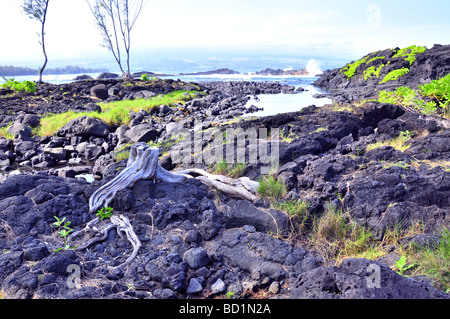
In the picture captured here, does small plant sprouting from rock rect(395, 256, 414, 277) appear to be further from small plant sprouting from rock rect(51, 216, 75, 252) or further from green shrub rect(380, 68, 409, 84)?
green shrub rect(380, 68, 409, 84)

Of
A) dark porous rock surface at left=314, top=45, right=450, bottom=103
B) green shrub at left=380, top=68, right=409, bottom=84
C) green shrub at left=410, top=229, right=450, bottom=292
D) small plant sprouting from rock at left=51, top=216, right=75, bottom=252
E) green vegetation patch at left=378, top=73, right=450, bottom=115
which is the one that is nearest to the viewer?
green shrub at left=410, top=229, right=450, bottom=292

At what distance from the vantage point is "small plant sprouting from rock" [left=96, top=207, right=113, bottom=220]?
4746 millimetres

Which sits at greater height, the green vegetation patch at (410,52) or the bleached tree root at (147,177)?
the green vegetation patch at (410,52)

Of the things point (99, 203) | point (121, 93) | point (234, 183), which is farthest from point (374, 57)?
point (99, 203)

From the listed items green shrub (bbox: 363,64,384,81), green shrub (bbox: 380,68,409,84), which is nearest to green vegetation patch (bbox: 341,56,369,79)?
green shrub (bbox: 363,64,384,81)

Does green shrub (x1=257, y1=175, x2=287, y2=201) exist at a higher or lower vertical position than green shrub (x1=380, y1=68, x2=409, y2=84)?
lower

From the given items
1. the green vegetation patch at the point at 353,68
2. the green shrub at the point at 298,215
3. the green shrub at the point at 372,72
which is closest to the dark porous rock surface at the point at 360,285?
the green shrub at the point at 298,215

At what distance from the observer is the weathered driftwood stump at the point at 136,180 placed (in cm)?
435

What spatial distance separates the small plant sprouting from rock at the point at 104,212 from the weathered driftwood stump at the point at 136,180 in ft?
0.28

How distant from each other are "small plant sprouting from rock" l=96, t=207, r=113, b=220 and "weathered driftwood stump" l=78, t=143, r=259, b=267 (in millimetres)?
86

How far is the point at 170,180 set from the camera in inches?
234

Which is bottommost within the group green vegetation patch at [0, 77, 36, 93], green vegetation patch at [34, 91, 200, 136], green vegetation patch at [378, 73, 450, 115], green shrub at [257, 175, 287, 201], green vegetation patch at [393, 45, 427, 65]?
green shrub at [257, 175, 287, 201]

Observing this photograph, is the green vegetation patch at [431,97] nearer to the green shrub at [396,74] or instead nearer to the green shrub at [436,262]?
the green shrub at [436,262]
